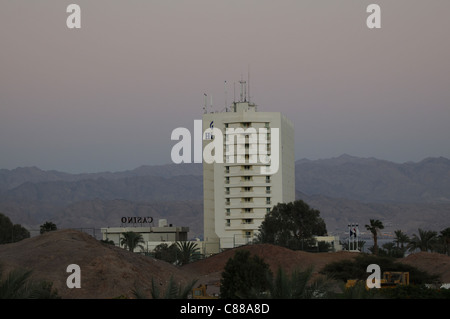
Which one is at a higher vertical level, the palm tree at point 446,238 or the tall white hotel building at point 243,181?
the tall white hotel building at point 243,181

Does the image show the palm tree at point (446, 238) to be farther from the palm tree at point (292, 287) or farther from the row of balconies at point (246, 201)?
the palm tree at point (292, 287)

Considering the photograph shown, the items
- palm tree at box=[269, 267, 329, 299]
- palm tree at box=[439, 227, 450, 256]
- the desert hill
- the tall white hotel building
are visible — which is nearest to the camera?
palm tree at box=[269, 267, 329, 299]

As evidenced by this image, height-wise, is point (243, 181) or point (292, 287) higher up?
point (243, 181)

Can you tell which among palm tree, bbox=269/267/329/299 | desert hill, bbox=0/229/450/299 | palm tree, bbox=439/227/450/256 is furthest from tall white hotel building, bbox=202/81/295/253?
palm tree, bbox=269/267/329/299

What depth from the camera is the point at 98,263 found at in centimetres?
6291

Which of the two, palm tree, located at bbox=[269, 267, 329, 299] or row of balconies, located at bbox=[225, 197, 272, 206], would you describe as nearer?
palm tree, located at bbox=[269, 267, 329, 299]

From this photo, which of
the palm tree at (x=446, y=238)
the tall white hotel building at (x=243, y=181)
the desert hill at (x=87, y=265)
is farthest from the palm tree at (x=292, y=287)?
the tall white hotel building at (x=243, y=181)

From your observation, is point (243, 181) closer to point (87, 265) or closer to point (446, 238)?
point (446, 238)

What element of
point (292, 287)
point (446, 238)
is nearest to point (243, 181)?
point (446, 238)

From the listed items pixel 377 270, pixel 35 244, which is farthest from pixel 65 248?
pixel 377 270

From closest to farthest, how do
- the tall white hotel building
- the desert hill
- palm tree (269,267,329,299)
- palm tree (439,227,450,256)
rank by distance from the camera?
palm tree (269,267,329,299), the desert hill, palm tree (439,227,450,256), the tall white hotel building

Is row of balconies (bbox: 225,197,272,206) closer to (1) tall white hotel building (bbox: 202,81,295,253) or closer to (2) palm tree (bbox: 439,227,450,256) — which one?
(1) tall white hotel building (bbox: 202,81,295,253)

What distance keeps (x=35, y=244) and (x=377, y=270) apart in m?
31.8
